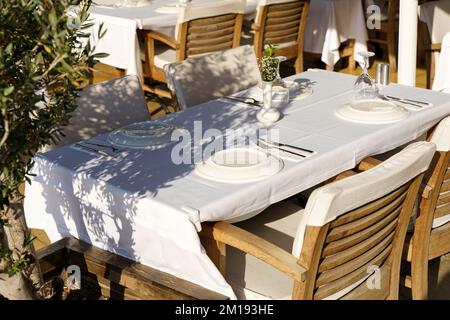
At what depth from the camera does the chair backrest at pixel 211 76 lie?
3492mm

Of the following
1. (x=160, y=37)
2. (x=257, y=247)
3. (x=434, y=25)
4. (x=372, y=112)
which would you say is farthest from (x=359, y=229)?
(x=434, y=25)

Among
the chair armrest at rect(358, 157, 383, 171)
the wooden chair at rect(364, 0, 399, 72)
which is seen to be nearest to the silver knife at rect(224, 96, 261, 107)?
the chair armrest at rect(358, 157, 383, 171)

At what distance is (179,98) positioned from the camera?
349 centimetres

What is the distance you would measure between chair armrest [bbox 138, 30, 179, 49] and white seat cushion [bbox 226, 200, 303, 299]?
210cm

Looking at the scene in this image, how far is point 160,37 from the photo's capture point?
194 inches

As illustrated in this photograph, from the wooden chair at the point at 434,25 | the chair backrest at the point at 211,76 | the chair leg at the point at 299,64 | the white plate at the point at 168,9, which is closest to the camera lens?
the chair backrest at the point at 211,76

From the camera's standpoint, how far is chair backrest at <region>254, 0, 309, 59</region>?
16.8 feet

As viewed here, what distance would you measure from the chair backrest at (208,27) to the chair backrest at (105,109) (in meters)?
1.50

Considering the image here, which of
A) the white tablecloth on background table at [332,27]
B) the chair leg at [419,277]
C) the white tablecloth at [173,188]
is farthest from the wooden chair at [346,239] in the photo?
the white tablecloth on background table at [332,27]

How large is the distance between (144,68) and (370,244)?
3243 mm

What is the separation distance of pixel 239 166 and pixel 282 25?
9.83 ft

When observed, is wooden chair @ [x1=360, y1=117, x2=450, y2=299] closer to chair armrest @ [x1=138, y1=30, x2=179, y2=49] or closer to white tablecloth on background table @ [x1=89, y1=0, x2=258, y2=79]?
chair armrest @ [x1=138, y1=30, x2=179, y2=49]

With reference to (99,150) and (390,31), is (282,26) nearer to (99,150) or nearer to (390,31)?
(390,31)

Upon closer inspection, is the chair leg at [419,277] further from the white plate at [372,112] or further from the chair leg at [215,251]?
the chair leg at [215,251]
